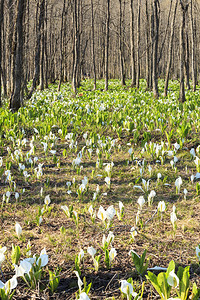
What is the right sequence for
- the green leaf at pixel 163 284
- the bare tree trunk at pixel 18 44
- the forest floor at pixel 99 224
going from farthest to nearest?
1. the bare tree trunk at pixel 18 44
2. the forest floor at pixel 99 224
3. the green leaf at pixel 163 284

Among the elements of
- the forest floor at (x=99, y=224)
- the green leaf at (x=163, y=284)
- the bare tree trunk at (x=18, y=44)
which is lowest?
the forest floor at (x=99, y=224)

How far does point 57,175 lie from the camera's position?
366cm

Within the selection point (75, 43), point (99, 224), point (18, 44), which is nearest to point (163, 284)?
point (99, 224)

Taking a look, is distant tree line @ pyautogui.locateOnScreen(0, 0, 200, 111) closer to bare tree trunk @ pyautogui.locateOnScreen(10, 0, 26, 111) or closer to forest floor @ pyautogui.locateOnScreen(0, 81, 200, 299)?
bare tree trunk @ pyautogui.locateOnScreen(10, 0, 26, 111)

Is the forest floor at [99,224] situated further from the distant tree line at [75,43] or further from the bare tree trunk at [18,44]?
the distant tree line at [75,43]

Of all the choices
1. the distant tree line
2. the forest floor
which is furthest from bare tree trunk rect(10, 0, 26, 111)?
the forest floor

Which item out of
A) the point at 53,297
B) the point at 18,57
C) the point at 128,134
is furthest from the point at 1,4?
the point at 53,297

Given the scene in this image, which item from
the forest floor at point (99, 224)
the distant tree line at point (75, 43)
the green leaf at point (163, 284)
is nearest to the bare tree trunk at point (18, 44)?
the distant tree line at point (75, 43)

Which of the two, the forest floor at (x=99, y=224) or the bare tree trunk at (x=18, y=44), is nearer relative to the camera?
the forest floor at (x=99, y=224)

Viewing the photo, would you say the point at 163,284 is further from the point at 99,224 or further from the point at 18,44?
the point at 18,44

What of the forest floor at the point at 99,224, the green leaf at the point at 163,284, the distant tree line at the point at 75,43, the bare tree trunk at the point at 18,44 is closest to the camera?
the green leaf at the point at 163,284

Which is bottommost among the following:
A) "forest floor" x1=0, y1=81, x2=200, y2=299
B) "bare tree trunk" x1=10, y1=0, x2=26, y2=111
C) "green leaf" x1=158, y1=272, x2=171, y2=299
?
"forest floor" x1=0, y1=81, x2=200, y2=299

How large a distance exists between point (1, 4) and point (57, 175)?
5350 millimetres

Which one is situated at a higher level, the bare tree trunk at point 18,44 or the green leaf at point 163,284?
the bare tree trunk at point 18,44
